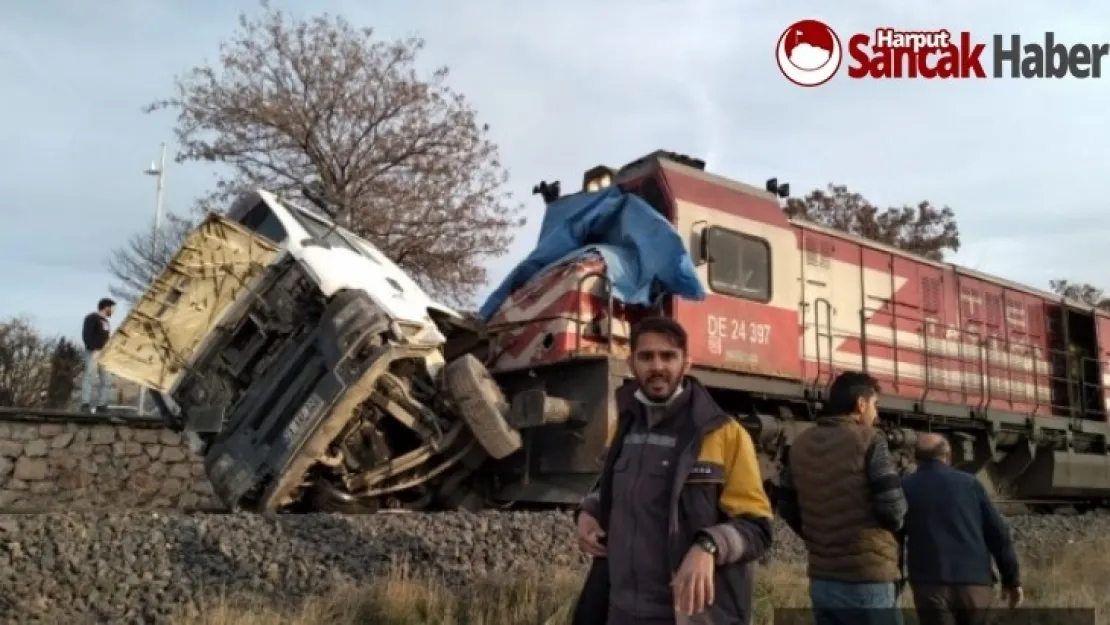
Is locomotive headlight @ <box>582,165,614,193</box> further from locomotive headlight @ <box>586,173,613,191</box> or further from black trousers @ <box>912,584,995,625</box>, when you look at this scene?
black trousers @ <box>912,584,995,625</box>

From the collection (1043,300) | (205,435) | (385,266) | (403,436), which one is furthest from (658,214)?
(1043,300)

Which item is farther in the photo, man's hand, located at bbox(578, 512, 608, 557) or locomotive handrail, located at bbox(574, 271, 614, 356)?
locomotive handrail, located at bbox(574, 271, 614, 356)

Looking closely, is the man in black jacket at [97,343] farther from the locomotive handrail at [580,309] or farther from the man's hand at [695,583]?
the man's hand at [695,583]

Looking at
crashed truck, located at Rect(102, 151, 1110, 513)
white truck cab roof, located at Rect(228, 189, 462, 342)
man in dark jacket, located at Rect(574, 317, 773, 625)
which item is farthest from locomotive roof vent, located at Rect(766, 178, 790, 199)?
man in dark jacket, located at Rect(574, 317, 773, 625)

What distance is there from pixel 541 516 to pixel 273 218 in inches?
127

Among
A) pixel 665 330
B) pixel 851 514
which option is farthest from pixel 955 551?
pixel 665 330

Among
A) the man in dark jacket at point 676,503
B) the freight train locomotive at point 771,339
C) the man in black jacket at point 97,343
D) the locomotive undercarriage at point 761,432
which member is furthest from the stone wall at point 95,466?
the man in dark jacket at point 676,503

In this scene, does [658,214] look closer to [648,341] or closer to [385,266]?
[385,266]

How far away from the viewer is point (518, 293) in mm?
8875

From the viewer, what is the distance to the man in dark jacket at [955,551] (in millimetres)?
4344

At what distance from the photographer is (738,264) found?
9.21 meters

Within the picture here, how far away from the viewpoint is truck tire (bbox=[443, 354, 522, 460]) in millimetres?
7156

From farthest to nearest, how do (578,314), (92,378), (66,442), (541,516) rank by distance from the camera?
1. (92,378)
2. (66,442)
3. (578,314)
4. (541,516)

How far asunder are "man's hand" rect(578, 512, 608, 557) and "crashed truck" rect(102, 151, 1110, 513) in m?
3.84
